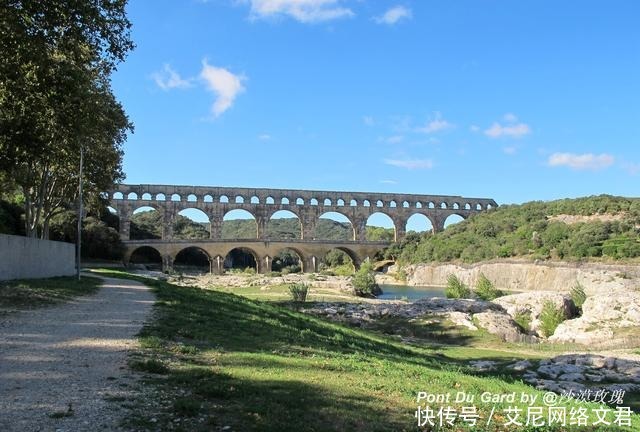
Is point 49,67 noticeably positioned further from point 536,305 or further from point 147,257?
point 147,257

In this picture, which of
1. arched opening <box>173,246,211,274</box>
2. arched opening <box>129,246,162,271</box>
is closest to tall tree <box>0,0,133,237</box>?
arched opening <box>129,246,162,271</box>

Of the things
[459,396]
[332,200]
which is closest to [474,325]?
[459,396]

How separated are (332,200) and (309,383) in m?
76.9

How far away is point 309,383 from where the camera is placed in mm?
6160

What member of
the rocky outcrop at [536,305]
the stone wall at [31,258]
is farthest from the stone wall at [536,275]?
the stone wall at [31,258]

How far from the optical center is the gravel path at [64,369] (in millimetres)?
4418

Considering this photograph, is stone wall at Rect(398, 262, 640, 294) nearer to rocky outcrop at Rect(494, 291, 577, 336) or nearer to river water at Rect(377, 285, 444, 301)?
river water at Rect(377, 285, 444, 301)

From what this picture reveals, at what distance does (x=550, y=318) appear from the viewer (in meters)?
20.9

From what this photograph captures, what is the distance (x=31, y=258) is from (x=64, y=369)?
1492cm

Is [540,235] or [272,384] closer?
[272,384]

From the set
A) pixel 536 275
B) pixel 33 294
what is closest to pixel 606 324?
pixel 33 294

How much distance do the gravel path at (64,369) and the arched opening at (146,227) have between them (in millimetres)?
68218

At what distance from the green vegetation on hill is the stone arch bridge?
6412 millimetres

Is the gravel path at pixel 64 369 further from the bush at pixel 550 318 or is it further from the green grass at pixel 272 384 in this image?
the bush at pixel 550 318
